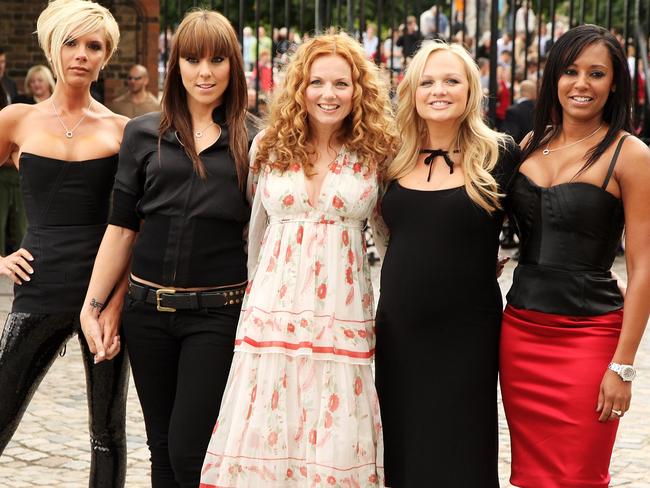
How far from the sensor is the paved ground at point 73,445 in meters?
5.36

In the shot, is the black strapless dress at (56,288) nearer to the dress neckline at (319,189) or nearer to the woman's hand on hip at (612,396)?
the dress neckline at (319,189)

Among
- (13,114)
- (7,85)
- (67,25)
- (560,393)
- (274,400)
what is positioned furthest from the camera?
(7,85)

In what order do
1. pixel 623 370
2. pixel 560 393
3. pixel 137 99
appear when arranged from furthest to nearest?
pixel 137 99
pixel 560 393
pixel 623 370

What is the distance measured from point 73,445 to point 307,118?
8.64 feet

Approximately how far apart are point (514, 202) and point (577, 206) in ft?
0.82

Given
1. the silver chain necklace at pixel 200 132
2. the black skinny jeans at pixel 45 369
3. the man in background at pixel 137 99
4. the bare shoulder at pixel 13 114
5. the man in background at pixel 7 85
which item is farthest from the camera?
the man in background at pixel 137 99

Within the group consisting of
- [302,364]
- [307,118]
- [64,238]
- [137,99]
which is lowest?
[302,364]

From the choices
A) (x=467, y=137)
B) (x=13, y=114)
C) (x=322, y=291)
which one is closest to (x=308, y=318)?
(x=322, y=291)

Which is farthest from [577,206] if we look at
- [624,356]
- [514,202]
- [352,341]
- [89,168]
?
[89,168]

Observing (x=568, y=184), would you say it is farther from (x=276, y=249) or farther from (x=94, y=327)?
(x=94, y=327)

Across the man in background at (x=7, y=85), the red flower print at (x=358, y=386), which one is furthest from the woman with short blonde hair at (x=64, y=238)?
the man in background at (x=7, y=85)

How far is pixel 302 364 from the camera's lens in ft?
12.7

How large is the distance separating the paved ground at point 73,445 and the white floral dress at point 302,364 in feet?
4.89

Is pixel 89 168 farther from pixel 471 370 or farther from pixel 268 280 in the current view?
pixel 471 370
